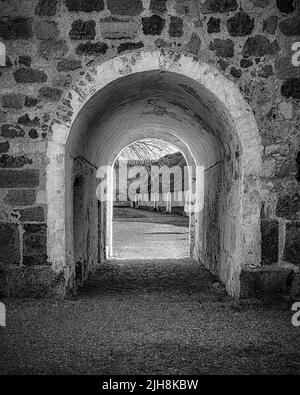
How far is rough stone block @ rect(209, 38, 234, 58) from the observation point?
4848 millimetres

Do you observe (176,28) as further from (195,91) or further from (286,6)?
(286,6)

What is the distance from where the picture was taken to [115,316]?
14.6ft

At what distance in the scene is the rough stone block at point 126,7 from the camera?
4.81 meters

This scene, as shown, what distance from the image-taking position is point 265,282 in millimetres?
4820

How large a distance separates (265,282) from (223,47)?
261 cm

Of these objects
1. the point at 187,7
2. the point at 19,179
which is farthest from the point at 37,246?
the point at 187,7

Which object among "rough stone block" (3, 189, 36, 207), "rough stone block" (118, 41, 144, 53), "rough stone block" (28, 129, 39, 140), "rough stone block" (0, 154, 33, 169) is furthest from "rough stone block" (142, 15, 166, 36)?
"rough stone block" (3, 189, 36, 207)

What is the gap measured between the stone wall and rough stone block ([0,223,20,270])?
11 millimetres

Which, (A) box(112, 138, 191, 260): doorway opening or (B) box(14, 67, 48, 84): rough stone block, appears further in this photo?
(A) box(112, 138, 191, 260): doorway opening

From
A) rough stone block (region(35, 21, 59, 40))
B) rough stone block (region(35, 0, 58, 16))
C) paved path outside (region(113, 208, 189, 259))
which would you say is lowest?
paved path outside (region(113, 208, 189, 259))

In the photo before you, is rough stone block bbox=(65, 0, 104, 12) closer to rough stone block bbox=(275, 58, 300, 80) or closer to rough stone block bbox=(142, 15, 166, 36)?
rough stone block bbox=(142, 15, 166, 36)

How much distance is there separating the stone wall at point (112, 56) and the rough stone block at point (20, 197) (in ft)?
0.04

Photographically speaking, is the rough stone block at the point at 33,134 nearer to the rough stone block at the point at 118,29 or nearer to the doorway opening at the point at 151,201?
the rough stone block at the point at 118,29

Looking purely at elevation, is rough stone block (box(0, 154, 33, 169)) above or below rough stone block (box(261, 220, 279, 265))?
above
